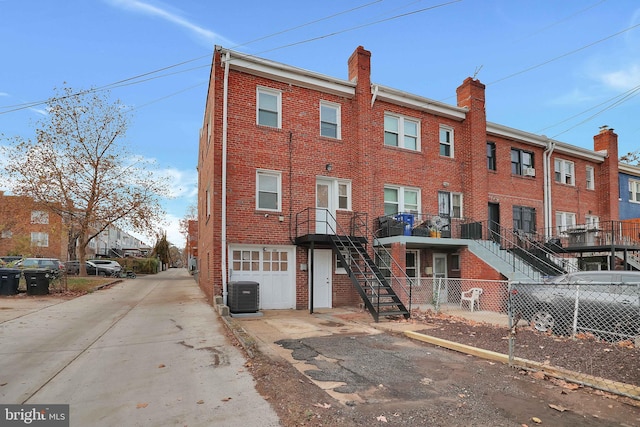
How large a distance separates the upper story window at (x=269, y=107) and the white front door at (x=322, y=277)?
4.78 metres

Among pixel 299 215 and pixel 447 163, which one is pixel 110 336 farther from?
pixel 447 163

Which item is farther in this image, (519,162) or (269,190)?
(519,162)

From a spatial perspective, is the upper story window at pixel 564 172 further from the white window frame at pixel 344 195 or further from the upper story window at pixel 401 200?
the white window frame at pixel 344 195

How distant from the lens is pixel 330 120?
607 inches

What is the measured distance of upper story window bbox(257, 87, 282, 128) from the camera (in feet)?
46.6

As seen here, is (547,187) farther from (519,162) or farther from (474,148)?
(474,148)

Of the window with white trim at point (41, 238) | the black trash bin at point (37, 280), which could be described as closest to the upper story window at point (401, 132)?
the black trash bin at point (37, 280)

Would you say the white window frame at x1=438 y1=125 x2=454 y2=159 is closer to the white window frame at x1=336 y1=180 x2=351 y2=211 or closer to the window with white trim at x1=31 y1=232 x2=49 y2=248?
the white window frame at x1=336 y1=180 x2=351 y2=211

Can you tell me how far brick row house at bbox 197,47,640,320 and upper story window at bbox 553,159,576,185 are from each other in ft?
10.6

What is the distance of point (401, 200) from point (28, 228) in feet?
145

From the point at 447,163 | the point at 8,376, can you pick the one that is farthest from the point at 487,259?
the point at 8,376

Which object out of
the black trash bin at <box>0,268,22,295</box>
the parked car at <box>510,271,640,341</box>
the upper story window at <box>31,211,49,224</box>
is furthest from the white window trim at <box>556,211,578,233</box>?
the upper story window at <box>31,211,49,224</box>

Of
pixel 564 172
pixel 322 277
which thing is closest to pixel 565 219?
pixel 564 172

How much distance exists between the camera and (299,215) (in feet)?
46.8
